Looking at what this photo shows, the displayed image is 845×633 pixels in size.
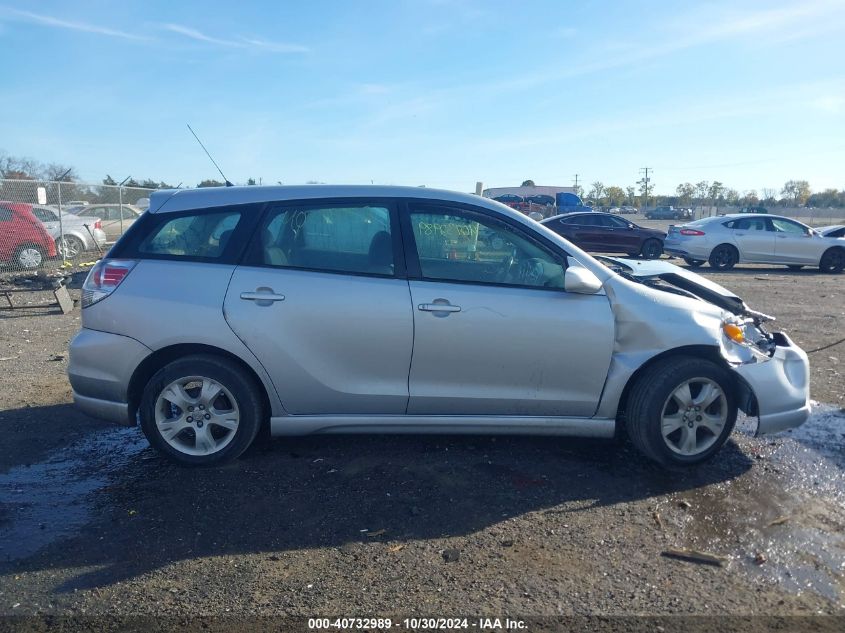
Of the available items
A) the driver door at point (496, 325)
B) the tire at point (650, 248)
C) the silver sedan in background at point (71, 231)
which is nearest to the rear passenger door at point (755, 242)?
the tire at point (650, 248)

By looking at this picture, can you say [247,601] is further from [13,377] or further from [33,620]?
[13,377]

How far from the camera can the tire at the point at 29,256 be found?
14.6 meters

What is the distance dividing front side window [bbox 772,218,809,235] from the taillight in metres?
18.0

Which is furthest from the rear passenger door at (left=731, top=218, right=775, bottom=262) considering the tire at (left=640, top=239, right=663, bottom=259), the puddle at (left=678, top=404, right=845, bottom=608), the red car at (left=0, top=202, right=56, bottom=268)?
the red car at (left=0, top=202, right=56, bottom=268)

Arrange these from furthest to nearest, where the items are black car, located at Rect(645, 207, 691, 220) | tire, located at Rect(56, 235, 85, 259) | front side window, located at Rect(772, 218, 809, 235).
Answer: black car, located at Rect(645, 207, 691, 220)
front side window, located at Rect(772, 218, 809, 235)
tire, located at Rect(56, 235, 85, 259)

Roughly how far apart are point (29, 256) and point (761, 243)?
1766cm

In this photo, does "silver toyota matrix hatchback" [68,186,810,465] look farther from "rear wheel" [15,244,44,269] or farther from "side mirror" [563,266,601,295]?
"rear wheel" [15,244,44,269]

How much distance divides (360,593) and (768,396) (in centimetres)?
293

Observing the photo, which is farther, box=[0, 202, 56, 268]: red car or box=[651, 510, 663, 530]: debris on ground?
box=[0, 202, 56, 268]: red car

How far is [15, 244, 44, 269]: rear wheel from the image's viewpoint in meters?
14.6

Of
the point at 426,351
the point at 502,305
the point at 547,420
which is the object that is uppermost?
the point at 502,305

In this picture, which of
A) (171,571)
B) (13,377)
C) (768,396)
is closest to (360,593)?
(171,571)

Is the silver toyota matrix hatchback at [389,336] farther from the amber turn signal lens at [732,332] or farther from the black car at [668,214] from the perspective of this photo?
the black car at [668,214]

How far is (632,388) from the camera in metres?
4.49
